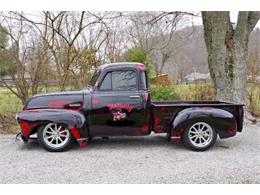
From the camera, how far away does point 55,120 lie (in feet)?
17.6

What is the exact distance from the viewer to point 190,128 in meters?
5.49

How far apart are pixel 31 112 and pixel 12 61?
398 centimetres

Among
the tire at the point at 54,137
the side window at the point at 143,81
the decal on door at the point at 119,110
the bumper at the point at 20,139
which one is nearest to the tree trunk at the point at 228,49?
the side window at the point at 143,81

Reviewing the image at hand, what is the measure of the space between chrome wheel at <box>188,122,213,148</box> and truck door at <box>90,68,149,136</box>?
83cm

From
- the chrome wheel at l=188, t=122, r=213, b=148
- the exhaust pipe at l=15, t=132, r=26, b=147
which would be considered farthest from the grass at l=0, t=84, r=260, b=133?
the chrome wheel at l=188, t=122, r=213, b=148

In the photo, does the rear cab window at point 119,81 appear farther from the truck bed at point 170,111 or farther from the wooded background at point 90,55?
the wooded background at point 90,55

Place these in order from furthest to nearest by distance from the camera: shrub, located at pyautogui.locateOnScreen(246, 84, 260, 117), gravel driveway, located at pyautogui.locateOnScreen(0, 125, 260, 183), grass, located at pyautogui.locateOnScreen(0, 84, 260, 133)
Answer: shrub, located at pyautogui.locateOnScreen(246, 84, 260, 117)
grass, located at pyautogui.locateOnScreen(0, 84, 260, 133)
gravel driveway, located at pyautogui.locateOnScreen(0, 125, 260, 183)

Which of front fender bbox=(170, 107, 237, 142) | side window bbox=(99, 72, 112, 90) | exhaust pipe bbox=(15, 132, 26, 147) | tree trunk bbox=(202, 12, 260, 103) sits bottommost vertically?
exhaust pipe bbox=(15, 132, 26, 147)

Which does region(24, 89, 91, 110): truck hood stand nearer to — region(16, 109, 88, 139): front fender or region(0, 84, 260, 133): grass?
region(16, 109, 88, 139): front fender

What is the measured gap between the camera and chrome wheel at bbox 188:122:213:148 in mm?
5496

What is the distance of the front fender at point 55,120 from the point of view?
5.36 m

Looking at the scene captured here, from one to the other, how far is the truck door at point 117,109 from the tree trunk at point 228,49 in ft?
10.7

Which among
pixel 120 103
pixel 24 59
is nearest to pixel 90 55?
pixel 24 59

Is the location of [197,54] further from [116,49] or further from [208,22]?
[208,22]
